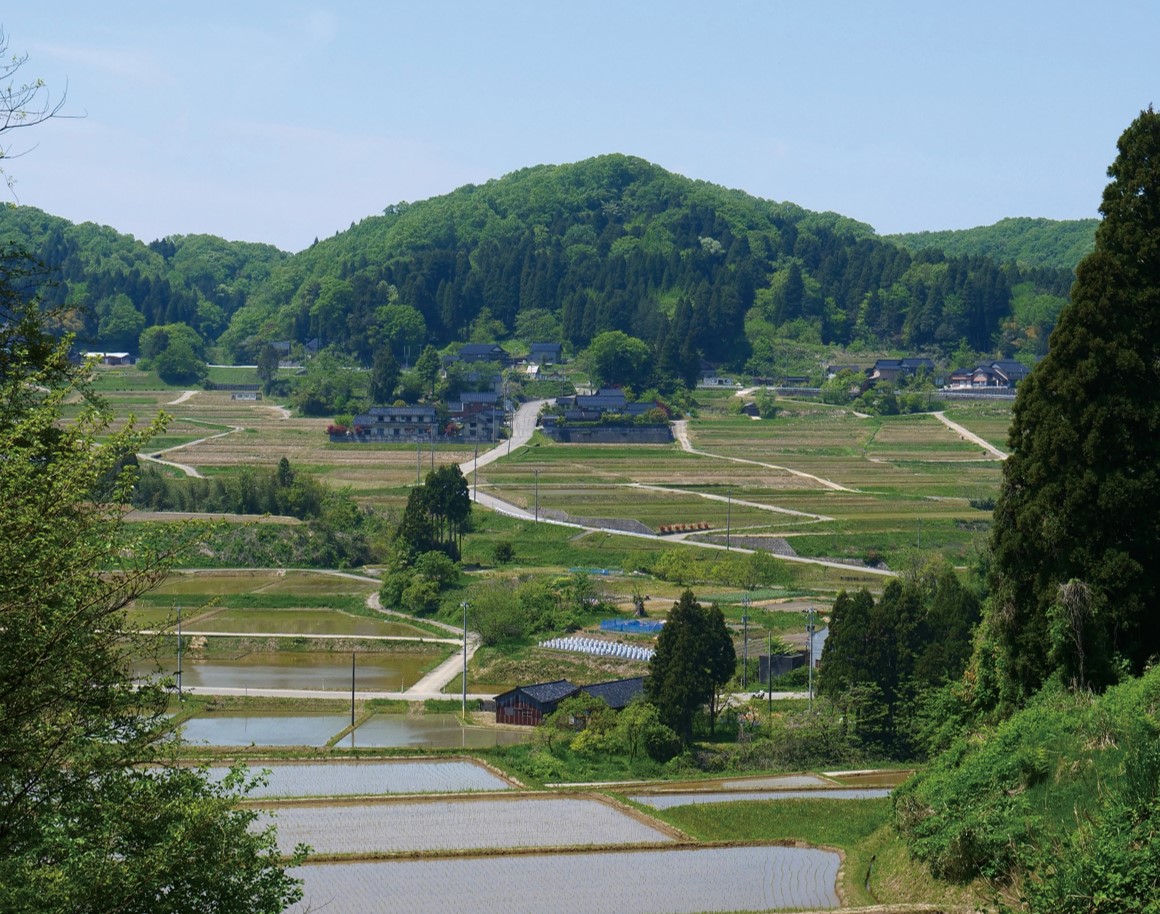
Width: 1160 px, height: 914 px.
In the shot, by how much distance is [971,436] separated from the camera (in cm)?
6444

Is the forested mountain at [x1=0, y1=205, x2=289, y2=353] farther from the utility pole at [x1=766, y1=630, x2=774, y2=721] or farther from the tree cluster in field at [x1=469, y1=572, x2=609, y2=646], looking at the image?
the utility pole at [x1=766, y1=630, x2=774, y2=721]

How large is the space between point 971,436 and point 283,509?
33465mm

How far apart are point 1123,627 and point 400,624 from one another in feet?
75.2

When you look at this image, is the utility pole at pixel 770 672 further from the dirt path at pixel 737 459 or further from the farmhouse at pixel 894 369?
the farmhouse at pixel 894 369

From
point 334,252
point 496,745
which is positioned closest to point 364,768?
point 496,745

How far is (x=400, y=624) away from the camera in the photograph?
34.0 metres

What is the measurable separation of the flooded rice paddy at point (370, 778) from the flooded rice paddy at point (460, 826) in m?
0.99

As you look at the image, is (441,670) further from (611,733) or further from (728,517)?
(728,517)

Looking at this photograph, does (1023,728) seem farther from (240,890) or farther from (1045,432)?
(240,890)

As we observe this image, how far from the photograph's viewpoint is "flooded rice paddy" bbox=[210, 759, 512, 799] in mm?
18094

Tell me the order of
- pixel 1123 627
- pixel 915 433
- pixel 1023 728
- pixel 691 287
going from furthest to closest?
pixel 691 287 → pixel 915 433 → pixel 1123 627 → pixel 1023 728

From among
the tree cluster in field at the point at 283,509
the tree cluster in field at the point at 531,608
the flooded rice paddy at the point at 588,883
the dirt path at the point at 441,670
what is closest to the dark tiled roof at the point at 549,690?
the dirt path at the point at 441,670

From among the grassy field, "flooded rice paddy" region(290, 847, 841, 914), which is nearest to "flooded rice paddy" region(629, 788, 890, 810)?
"flooded rice paddy" region(290, 847, 841, 914)

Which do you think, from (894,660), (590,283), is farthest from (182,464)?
(590,283)
